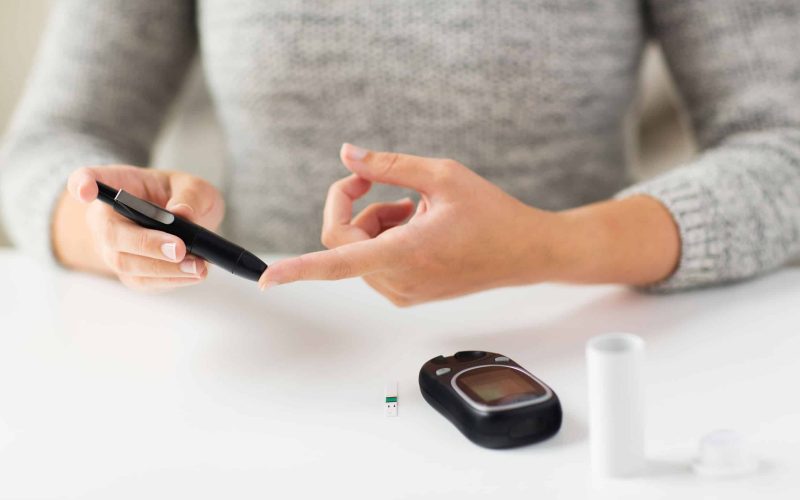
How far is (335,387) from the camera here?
19.0 inches

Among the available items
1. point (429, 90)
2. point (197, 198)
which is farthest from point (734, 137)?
point (197, 198)

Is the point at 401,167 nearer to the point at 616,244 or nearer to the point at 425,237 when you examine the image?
the point at 425,237

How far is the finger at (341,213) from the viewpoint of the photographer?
0.54 m

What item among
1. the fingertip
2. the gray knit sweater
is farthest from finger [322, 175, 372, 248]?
the gray knit sweater

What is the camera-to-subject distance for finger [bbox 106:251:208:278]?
19.9 inches

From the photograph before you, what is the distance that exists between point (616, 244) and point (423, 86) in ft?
0.88

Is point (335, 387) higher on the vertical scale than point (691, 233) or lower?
lower

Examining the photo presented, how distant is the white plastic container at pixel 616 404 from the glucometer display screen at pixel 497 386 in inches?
2.0

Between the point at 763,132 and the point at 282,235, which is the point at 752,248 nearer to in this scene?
the point at 763,132

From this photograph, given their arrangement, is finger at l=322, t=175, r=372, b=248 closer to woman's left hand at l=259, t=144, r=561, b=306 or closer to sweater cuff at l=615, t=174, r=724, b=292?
woman's left hand at l=259, t=144, r=561, b=306

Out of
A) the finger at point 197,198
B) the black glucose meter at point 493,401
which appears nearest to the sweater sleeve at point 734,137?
the black glucose meter at point 493,401

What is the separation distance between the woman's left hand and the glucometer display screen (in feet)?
0.33

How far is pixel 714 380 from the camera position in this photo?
46 centimetres

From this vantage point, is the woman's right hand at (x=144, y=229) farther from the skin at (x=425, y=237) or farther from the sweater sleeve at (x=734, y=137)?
the sweater sleeve at (x=734, y=137)
